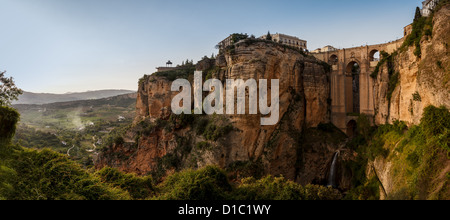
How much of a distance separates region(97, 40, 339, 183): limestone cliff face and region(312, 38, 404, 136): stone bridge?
1.10 meters

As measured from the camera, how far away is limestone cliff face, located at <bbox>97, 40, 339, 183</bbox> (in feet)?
79.3

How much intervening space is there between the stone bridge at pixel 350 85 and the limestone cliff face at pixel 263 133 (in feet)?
3.62

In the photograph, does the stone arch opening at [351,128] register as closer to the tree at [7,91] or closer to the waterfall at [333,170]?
the waterfall at [333,170]

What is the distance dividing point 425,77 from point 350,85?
15.3 m

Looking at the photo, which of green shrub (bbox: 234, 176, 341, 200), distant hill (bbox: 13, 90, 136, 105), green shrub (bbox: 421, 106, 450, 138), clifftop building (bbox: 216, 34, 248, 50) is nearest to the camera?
green shrub (bbox: 234, 176, 341, 200)

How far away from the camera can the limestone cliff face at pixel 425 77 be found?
1334 cm

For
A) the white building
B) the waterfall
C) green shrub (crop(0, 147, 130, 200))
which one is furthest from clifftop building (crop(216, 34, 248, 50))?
green shrub (crop(0, 147, 130, 200))

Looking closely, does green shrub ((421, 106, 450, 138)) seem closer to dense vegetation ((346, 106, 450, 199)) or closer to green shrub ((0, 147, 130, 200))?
dense vegetation ((346, 106, 450, 199))

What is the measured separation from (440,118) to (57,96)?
157645 millimetres

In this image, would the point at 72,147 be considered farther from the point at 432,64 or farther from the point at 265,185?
the point at 432,64

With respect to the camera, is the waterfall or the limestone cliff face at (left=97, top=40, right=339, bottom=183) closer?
the limestone cliff face at (left=97, top=40, right=339, bottom=183)

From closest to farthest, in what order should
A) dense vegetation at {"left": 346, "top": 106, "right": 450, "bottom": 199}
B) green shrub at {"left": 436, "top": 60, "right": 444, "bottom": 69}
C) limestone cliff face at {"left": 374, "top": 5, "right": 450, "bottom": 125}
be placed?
dense vegetation at {"left": 346, "top": 106, "right": 450, "bottom": 199}, limestone cliff face at {"left": 374, "top": 5, "right": 450, "bottom": 125}, green shrub at {"left": 436, "top": 60, "right": 444, "bottom": 69}

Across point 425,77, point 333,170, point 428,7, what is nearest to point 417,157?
point 425,77
